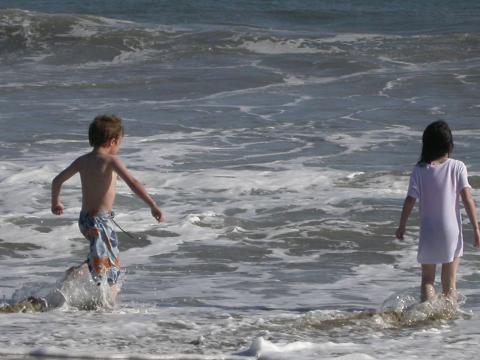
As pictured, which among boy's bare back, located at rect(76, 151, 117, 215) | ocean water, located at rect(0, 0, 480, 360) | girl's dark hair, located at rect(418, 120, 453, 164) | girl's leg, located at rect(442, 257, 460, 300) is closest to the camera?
ocean water, located at rect(0, 0, 480, 360)

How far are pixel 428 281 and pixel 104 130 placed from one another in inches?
77.8

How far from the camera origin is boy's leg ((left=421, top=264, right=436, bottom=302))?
642 cm

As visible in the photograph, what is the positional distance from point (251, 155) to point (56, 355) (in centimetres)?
765

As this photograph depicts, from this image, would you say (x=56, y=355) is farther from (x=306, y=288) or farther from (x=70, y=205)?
(x=70, y=205)

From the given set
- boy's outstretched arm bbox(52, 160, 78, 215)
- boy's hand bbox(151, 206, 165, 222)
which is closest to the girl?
boy's hand bbox(151, 206, 165, 222)

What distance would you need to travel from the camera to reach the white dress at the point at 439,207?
20.7 ft

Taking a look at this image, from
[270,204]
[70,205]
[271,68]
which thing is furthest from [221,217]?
[271,68]

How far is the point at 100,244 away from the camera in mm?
6484

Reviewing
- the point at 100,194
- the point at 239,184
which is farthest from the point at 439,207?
the point at 239,184

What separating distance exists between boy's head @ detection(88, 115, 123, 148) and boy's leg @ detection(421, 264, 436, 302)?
1.85 meters

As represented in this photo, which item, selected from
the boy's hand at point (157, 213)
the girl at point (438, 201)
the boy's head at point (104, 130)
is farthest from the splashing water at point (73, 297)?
the girl at point (438, 201)

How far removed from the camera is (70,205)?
10422mm

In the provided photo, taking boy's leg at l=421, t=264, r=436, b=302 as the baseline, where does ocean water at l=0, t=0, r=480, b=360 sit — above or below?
below

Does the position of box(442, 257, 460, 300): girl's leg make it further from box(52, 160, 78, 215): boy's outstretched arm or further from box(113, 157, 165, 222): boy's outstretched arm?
box(52, 160, 78, 215): boy's outstretched arm
